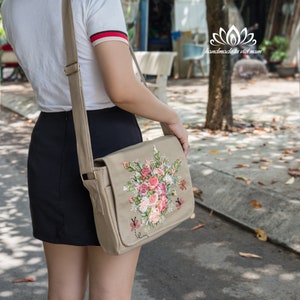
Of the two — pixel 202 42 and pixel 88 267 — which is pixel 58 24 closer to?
pixel 88 267

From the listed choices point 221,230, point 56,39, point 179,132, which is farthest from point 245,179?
point 56,39

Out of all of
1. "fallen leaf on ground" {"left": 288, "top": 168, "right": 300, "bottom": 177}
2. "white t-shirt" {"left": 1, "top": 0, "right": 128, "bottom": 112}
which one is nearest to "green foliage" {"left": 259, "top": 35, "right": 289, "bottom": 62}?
"fallen leaf on ground" {"left": 288, "top": 168, "right": 300, "bottom": 177}

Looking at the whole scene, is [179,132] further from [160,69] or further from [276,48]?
[276,48]

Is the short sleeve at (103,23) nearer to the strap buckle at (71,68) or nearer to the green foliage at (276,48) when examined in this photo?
the strap buckle at (71,68)

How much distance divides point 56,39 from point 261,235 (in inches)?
114

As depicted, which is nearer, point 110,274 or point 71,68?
point 71,68

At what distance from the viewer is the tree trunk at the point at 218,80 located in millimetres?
7473

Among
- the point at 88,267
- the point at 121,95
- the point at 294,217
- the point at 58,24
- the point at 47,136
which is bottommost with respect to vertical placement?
the point at 294,217

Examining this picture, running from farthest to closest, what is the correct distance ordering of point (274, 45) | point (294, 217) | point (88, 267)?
1. point (274, 45)
2. point (294, 217)
3. point (88, 267)

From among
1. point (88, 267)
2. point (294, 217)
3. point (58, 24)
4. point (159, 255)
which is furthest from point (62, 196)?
point (294, 217)

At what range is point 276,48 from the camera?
623 inches

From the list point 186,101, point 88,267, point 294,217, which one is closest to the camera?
point 88,267

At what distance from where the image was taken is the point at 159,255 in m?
4.16

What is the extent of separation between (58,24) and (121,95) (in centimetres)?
31
